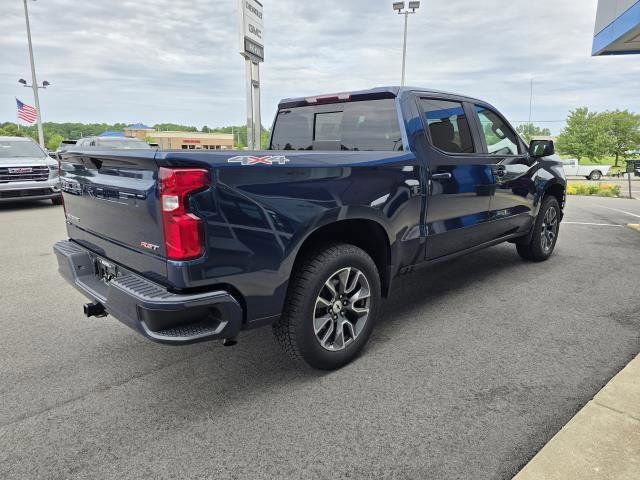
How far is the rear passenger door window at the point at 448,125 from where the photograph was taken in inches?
147

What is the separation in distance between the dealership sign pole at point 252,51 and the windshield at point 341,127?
33.8ft

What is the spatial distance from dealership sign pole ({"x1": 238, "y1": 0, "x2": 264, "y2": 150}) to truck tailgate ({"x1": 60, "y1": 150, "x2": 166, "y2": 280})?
11.5 meters

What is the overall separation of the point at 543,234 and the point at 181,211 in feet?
16.2

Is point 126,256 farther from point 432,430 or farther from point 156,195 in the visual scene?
point 432,430

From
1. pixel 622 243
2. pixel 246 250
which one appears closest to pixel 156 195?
pixel 246 250

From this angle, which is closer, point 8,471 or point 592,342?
point 8,471

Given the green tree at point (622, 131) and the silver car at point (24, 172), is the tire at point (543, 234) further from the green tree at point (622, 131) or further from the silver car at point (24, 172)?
the green tree at point (622, 131)

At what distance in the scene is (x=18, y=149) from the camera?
1120 centimetres

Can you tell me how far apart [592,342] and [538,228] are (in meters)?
2.40

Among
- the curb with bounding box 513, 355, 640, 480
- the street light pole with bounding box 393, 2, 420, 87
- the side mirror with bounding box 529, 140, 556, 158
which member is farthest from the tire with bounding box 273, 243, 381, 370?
the street light pole with bounding box 393, 2, 420, 87

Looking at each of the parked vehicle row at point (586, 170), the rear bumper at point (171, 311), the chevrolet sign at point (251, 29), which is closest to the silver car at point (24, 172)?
the chevrolet sign at point (251, 29)

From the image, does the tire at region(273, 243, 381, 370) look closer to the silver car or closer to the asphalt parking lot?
the asphalt parking lot

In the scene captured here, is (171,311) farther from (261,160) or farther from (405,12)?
(405,12)

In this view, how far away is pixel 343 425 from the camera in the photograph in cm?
245
